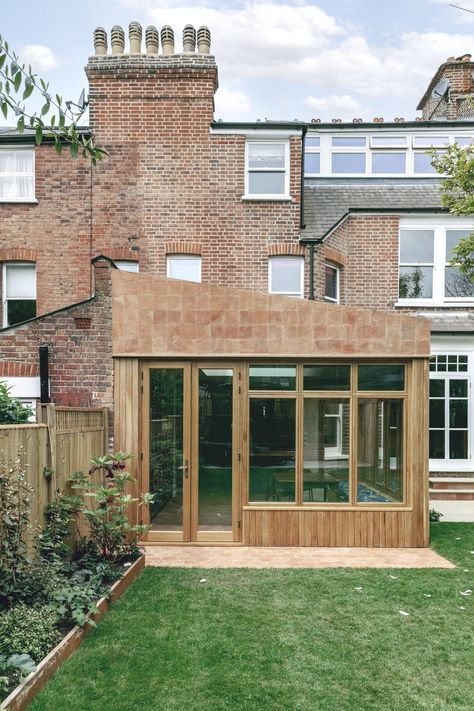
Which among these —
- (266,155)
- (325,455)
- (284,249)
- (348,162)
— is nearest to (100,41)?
(266,155)

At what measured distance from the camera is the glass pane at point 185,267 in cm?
1312

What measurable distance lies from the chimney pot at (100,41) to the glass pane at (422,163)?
27.6ft

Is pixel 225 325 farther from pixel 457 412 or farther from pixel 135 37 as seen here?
pixel 135 37

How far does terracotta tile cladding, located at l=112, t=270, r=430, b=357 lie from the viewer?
8414 mm

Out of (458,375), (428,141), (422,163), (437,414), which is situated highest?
(428,141)

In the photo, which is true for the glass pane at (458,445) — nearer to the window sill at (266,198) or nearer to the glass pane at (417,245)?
the glass pane at (417,245)

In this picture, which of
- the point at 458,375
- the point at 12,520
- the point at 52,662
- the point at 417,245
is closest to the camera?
the point at 52,662

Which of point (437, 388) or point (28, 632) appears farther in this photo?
point (437, 388)

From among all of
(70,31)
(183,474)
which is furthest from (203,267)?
(70,31)

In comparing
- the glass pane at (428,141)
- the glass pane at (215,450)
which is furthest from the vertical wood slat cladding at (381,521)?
the glass pane at (428,141)

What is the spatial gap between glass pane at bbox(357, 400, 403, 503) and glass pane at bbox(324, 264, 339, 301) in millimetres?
5239

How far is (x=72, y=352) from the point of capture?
27.9 feet

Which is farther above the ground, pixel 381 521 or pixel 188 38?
pixel 188 38

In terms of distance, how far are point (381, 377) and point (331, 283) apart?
5409 mm
